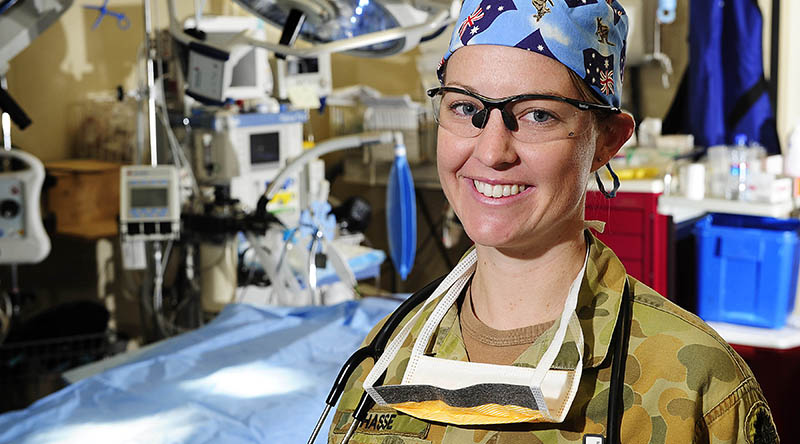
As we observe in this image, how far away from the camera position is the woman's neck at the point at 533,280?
0.96 metres

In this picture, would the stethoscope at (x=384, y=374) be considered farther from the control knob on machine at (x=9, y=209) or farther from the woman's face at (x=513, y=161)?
the control knob on machine at (x=9, y=209)

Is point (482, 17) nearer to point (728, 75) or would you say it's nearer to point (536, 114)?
point (536, 114)

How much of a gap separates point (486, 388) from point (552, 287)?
165mm

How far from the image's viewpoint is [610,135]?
960mm

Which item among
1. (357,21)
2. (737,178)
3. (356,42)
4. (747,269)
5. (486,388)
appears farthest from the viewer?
(737,178)

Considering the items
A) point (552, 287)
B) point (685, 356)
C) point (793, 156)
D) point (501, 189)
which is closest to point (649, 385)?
point (685, 356)

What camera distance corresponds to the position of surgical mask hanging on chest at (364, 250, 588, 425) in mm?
852

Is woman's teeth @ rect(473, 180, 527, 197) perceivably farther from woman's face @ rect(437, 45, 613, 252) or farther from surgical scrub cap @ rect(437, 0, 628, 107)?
surgical scrub cap @ rect(437, 0, 628, 107)

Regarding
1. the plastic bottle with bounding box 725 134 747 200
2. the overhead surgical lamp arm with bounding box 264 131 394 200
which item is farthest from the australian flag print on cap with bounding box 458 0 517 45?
the plastic bottle with bounding box 725 134 747 200

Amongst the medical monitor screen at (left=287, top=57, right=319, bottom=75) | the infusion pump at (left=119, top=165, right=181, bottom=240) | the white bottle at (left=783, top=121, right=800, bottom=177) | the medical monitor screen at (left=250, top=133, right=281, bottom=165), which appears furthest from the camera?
the medical monitor screen at (left=287, top=57, right=319, bottom=75)

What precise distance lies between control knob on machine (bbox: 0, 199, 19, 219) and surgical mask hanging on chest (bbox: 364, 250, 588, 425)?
246 cm

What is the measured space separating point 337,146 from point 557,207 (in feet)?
8.50

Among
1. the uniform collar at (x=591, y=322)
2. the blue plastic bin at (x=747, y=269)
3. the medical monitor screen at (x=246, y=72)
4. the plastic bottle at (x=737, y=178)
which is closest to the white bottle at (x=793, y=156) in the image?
the plastic bottle at (x=737, y=178)

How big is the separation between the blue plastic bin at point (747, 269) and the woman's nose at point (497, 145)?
8.44 feet
